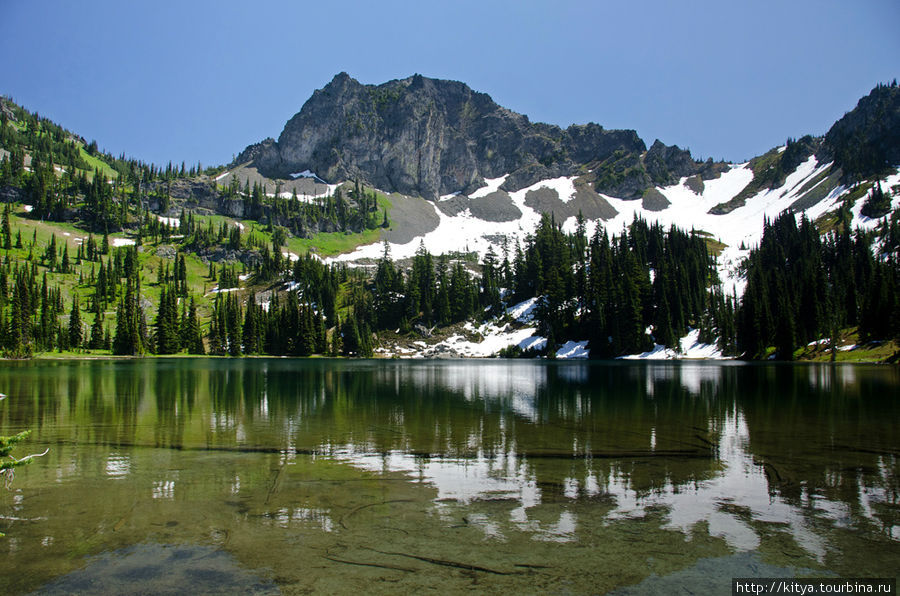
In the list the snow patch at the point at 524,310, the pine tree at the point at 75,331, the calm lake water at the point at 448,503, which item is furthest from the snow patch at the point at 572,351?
the pine tree at the point at 75,331

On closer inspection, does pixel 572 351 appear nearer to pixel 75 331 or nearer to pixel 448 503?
pixel 448 503

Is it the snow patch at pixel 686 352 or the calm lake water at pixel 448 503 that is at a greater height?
the calm lake water at pixel 448 503

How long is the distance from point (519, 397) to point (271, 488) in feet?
92.3

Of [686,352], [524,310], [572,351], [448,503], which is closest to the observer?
[448,503]

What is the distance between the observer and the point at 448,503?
13.2m

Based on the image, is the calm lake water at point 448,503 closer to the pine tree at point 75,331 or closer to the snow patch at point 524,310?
the snow patch at point 524,310

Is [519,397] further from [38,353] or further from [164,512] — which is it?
[38,353]

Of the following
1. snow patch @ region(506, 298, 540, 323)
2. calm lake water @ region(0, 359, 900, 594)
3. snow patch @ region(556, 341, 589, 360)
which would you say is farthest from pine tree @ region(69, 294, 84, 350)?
calm lake water @ region(0, 359, 900, 594)

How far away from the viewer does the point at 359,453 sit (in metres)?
19.4

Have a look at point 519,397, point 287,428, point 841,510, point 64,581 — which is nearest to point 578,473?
point 841,510

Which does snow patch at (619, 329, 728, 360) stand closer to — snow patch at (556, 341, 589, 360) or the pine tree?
snow patch at (556, 341, 589, 360)

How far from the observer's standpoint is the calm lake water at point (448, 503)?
896 centimetres

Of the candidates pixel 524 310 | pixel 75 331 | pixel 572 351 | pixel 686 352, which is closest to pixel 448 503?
pixel 572 351

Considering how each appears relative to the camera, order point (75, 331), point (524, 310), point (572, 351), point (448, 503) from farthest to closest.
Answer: point (524, 310) → point (75, 331) → point (572, 351) → point (448, 503)
